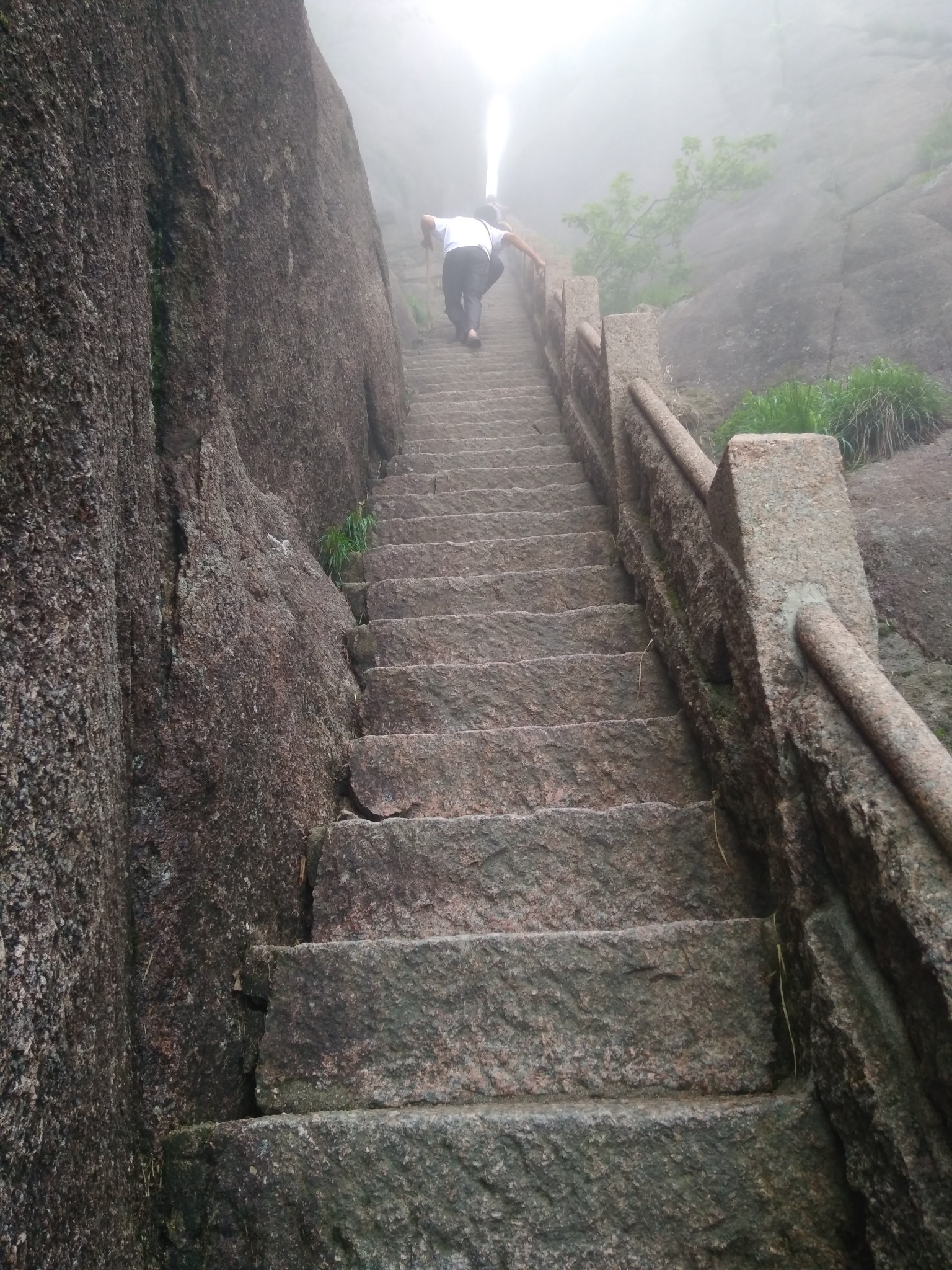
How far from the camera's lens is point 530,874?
225 cm

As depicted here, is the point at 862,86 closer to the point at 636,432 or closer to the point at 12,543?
the point at 636,432

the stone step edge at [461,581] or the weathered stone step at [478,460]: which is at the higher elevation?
the weathered stone step at [478,460]

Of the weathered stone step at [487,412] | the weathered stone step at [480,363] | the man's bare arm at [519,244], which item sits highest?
the man's bare arm at [519,244]

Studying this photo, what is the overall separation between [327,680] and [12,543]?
167 cm

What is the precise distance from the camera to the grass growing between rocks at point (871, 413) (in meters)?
4.98

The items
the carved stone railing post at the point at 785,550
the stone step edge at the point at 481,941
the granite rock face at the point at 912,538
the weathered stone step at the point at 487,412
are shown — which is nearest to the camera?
the stone step edge at the point at 481,941

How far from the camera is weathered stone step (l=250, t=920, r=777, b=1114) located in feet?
5.65

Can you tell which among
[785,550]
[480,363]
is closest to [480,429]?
[480,363]

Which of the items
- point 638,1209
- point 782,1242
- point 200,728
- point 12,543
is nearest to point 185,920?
point 200,728

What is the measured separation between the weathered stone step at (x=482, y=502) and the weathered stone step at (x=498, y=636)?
4.09 ft

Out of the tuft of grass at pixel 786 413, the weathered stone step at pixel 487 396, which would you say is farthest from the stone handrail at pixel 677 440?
the weathered stone step at pixel 487 396

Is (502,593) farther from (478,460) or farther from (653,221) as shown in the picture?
(653,221)

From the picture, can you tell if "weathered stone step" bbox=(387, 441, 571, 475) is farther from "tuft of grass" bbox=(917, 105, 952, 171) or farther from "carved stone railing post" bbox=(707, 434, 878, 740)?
"tuft of grass" bbox=(917, 105, 952, 171)

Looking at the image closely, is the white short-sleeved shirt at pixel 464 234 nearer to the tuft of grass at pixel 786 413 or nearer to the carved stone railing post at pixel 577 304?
the carved stone railing post at pixel 577 304
